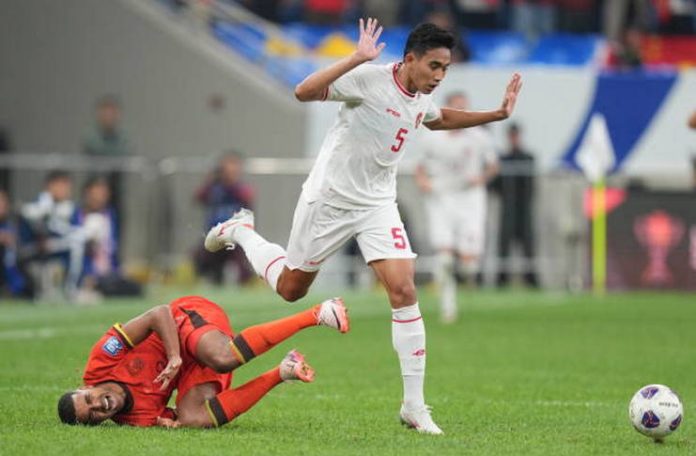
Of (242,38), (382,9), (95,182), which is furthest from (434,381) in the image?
(382,9)

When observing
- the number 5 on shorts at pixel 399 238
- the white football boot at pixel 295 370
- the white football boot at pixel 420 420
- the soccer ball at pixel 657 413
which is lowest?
the white football boot at pixel 420 420

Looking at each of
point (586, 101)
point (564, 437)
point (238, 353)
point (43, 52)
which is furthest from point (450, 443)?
point (43, 52)

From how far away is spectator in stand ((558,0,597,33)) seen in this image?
96.2ft

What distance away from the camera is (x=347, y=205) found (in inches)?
396

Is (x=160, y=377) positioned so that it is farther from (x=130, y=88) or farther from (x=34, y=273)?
(x=130, y=88)

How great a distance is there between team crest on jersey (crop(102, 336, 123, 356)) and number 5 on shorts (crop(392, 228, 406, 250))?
178cm

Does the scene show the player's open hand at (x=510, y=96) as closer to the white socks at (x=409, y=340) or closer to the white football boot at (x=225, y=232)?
the white socks at (x=409, y=340)

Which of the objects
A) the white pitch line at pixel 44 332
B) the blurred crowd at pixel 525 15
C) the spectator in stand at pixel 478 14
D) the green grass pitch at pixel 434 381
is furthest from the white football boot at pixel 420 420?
the spectator in stand at pixel 478 14

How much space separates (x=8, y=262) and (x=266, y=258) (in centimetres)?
1152

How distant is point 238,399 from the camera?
363 inches

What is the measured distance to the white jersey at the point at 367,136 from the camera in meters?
9.73

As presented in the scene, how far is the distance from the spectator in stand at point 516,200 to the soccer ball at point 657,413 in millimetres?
15558

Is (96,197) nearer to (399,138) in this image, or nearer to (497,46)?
(497,46)

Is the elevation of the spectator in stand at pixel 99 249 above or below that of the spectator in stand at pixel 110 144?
A: below
